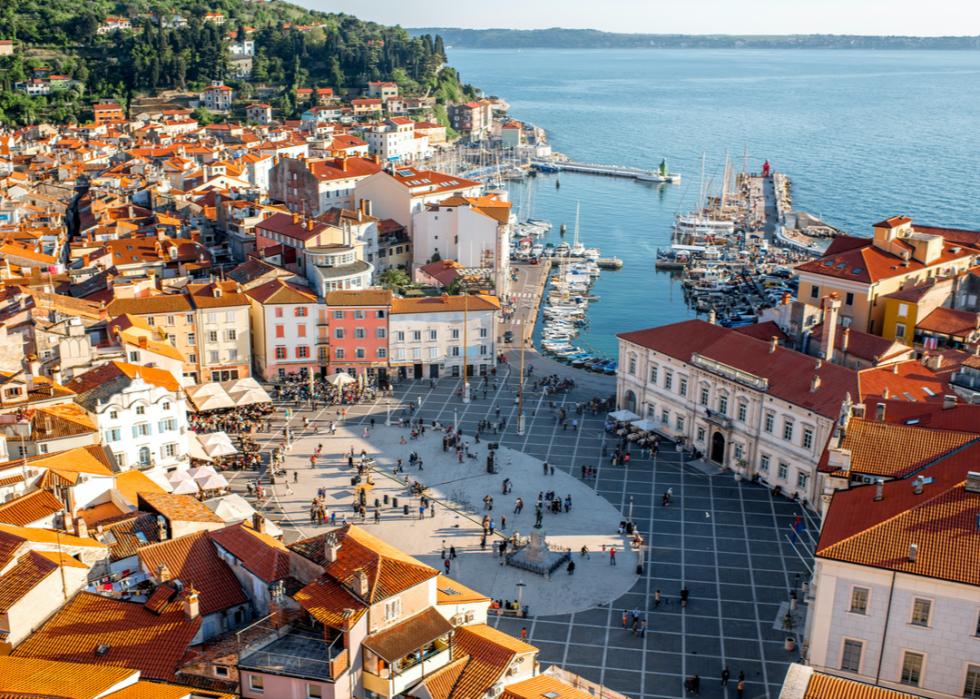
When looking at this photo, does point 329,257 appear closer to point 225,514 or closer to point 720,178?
point 225,514

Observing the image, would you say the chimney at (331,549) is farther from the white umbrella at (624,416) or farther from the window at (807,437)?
the white umbrella at (624,416)

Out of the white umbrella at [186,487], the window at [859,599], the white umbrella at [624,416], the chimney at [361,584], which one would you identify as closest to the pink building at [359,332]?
the white umbrella at [624,416]

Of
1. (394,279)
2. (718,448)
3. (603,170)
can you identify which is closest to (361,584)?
(718,448)

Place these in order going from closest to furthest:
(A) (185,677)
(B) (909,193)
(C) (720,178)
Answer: (A) (185,677) → (B) (909,193) → (C) (720,178)

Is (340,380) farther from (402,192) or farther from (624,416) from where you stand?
(402,192)

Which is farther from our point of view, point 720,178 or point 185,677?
point 720,178

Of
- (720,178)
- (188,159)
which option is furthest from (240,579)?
(720,178)
